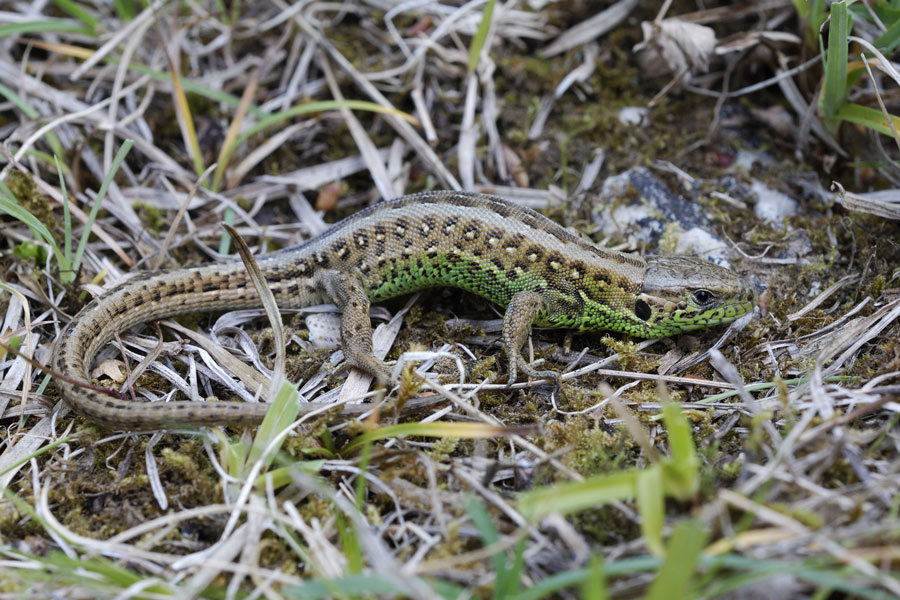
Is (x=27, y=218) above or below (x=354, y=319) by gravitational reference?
above

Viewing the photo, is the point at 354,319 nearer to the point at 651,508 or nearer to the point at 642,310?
the point at 642,310

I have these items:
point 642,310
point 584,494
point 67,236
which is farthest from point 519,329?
point 67,236

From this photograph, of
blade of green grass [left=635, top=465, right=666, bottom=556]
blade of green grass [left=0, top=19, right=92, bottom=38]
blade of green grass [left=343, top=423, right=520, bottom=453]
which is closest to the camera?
blade of green grass [left=635, top=465, right=666, bottom=556]

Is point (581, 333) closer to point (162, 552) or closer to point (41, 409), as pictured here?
point (162, 552)

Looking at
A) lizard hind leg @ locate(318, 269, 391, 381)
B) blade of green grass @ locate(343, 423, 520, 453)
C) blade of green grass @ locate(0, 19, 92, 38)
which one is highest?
blade of green grass @ locate(0, 19, 92, 38)

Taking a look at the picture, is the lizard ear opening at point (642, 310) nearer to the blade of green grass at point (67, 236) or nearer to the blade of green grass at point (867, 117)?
the blade of green grass at point (867, 117)

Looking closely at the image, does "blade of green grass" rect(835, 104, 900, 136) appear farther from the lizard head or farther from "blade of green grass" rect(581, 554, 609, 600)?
"blade of green grass" rect(581, 554, 609, 600)

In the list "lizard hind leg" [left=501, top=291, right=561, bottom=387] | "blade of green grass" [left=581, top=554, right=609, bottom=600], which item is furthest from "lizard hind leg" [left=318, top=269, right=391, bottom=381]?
"blade of green grass" [left=581, top=554, right=609, bottom=600]
